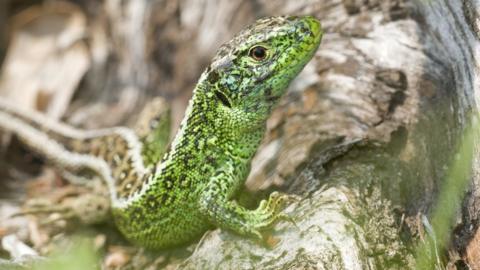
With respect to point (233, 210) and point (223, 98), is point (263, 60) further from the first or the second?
point (233, 210)

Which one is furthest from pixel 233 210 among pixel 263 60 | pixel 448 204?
pixel 448 204

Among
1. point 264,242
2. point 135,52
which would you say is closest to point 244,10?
point 135,52

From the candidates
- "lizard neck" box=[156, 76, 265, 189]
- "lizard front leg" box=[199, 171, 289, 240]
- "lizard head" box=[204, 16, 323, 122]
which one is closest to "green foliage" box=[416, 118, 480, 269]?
"lizard front leg" box=[199, 171, 289, 240]

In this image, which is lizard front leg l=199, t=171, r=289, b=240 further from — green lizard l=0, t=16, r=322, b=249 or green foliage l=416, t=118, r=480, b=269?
green foliage l=416, t=118, r=480, b=269

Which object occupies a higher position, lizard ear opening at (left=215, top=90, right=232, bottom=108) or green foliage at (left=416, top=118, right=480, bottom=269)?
lizard ear opening at (left=215, top=90, right=232, bottom=108)

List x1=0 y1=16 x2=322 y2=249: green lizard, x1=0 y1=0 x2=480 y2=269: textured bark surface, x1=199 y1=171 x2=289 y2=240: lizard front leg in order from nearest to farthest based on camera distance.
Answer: x1=0 y1=0 x2=480 y2=269: textured bark surface, x1=199 y1=171 x2=289 y2=240: lizard front leg, x1=0 y1=16 x2=322 y2=249: green lizard

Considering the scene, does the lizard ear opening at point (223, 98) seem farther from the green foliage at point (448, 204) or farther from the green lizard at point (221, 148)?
the green foliage at point (448, 204)
